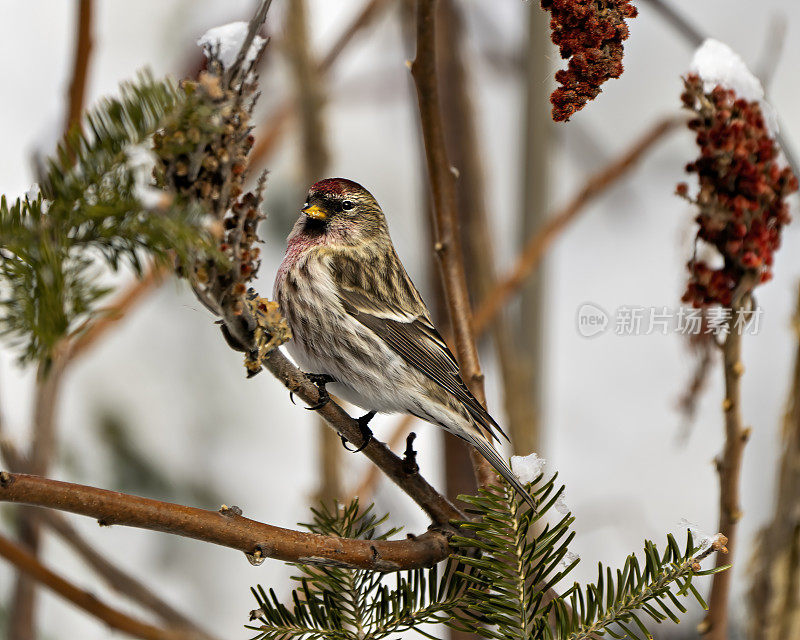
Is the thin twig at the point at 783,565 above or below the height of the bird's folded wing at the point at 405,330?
below

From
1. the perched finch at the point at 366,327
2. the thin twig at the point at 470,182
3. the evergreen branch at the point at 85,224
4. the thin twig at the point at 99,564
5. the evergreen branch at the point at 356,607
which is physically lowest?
the evergreen branch at the point at 356,607

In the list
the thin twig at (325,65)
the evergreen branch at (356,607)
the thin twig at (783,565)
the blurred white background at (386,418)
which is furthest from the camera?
the blurred white background at (386,418)

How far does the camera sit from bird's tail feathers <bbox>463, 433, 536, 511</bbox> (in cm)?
35

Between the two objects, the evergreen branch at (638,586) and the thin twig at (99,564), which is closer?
the evergreen branch at (638,586)

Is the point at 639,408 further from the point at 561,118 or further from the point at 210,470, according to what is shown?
the point at 561,118

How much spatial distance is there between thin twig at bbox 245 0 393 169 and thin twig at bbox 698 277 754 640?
49cm

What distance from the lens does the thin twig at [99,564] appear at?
71 centimetres

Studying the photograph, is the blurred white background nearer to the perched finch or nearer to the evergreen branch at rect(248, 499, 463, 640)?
the perched finch

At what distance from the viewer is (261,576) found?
1.14 metres

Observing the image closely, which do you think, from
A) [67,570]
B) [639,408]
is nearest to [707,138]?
[639,408]

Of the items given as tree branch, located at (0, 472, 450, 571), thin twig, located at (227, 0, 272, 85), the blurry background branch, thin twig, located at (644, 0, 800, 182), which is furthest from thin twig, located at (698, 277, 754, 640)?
the blurry background branch

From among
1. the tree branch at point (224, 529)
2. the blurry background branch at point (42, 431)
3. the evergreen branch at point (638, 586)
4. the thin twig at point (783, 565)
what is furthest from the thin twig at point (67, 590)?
the thin twig at point (783, 565)

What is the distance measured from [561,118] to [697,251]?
8.6 inches

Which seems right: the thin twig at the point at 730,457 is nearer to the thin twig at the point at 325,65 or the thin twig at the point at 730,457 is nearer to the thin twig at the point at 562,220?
the thin twig at the point at 562,220
